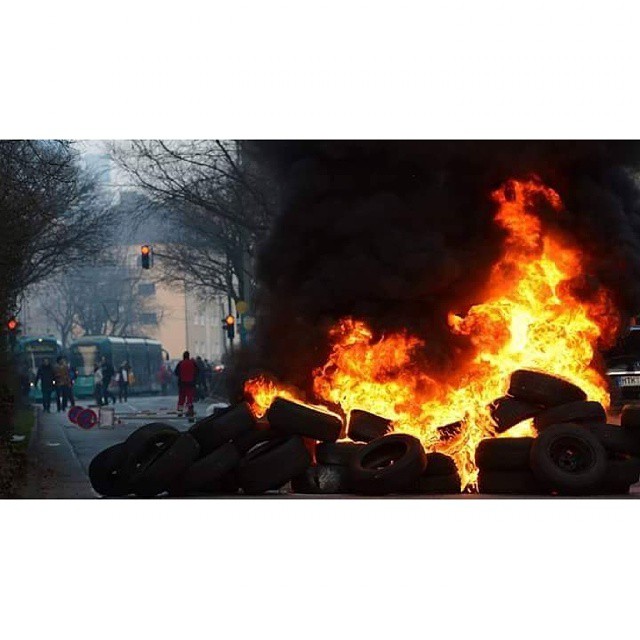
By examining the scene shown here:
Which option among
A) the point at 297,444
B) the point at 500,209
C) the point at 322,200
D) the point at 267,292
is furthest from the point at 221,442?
the point at 500,209

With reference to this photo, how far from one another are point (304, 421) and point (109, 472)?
8.49ft

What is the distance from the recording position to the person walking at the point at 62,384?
17.5 meters

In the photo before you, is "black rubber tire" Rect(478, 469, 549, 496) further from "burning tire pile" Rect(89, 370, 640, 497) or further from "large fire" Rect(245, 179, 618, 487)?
"large fire" Rect(245, 179, 618, 487)

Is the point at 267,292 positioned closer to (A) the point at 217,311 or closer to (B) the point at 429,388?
(A) the point at 217,311

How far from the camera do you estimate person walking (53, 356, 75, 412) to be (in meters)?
17.5

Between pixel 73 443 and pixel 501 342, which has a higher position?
pixel 501 342

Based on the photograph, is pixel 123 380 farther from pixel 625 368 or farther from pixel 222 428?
pixel 625 368

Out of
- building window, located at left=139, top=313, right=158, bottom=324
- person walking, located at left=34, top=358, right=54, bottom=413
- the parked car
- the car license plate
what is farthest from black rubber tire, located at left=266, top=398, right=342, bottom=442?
the car license plate

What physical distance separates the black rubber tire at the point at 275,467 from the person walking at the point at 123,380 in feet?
7.88

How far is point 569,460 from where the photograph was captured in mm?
15891

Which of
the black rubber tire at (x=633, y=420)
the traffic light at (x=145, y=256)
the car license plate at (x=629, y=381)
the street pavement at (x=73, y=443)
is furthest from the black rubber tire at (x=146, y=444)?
the car license plate at (x=629, y=381)

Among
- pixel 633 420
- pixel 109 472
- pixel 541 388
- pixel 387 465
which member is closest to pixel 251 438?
pixel 387 465

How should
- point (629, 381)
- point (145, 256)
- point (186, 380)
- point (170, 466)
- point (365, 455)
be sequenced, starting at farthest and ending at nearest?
point (629, 381), point (145, 256), point (186, 380), point (365, 455), point (170, 466)

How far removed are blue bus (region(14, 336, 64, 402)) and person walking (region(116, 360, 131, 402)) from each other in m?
0.88
